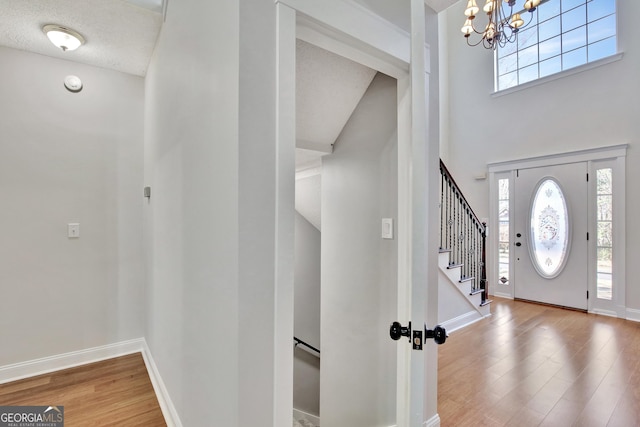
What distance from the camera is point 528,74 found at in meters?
5.08

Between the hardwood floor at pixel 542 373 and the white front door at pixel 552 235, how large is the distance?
64cm

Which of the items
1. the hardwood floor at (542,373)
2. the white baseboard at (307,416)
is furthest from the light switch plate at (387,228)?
the white baseboard at (307,416)

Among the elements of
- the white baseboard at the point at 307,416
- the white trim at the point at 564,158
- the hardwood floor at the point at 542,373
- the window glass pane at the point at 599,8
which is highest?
the window glass pane at the point at 599,8

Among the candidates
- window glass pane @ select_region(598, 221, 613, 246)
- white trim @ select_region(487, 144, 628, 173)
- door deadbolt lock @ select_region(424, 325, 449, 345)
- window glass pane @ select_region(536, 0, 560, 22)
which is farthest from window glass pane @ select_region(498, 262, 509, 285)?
door deadbolt lock @ select_region(424, 325, 449, 345)

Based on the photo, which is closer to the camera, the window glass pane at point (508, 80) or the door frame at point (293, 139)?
the door frame at point (293, 139)

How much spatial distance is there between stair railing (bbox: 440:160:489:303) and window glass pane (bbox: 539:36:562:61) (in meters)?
3.03

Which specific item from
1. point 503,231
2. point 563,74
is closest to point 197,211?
point 503,231

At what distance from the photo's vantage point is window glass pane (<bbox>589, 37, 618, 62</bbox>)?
4199mm

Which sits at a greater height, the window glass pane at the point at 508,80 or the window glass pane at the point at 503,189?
the window glass pane at the point at 508,80

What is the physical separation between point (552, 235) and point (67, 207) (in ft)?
20.4

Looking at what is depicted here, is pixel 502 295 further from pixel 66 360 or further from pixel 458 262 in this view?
pixel 66 360

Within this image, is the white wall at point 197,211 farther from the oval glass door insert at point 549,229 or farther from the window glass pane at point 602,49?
the window glass pane at point 602,49

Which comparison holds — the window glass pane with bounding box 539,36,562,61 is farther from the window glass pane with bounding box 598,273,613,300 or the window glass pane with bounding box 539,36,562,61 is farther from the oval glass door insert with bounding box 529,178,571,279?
the window glass pane with bounding box 598,273,613,300

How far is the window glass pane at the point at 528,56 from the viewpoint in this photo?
5020mm
